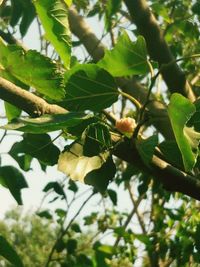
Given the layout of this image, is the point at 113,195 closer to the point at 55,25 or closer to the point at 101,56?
the point at 101,56

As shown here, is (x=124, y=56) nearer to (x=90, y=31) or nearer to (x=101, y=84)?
(x=101, y=84)

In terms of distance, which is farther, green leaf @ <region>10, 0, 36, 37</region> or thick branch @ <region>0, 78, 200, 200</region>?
green leaf @ <region>10, 0, 36, 37</region>

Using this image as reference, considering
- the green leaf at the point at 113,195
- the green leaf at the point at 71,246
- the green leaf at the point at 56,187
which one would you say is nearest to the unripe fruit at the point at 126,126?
the green leaf at the point at 56,187

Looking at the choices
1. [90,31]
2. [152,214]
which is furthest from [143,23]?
[152,214]

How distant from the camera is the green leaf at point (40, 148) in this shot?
715 millimetres

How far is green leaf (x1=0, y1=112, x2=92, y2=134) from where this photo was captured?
1.55 feet

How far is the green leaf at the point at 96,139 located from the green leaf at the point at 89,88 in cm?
7

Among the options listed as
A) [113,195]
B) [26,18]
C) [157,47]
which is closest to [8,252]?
[26,18]

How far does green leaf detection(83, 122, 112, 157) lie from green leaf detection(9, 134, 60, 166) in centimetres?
10

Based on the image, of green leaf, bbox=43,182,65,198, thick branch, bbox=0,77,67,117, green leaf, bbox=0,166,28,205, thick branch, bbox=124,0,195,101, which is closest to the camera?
thick branch, bbox=0,77,67,117

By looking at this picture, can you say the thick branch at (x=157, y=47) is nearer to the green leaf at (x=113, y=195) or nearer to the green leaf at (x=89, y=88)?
the green leaf at (x=113, y=195)

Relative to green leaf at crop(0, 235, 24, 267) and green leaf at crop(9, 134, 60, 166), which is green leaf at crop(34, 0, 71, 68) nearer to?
green leaf at crop(9, 134, 60, 166)

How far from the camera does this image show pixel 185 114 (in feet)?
1.68

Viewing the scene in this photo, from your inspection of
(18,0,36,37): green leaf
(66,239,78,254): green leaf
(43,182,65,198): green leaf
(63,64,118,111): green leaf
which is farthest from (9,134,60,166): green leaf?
(66,239,78,254): green leaf
